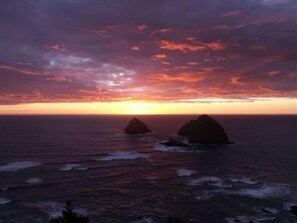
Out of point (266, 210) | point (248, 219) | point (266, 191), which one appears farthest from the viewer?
point (266, 191)

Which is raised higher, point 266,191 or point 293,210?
point 266,191

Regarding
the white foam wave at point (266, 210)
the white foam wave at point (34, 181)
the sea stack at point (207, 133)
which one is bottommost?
the white foam wave at point (266, 210)

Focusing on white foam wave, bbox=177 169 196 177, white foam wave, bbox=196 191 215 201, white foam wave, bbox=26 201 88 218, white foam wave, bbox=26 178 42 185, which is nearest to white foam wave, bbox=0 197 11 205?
white foam wave, bbox=26 201 88 218

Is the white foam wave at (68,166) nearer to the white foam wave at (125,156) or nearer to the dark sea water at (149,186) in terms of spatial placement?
the dark sea water at (149,186)

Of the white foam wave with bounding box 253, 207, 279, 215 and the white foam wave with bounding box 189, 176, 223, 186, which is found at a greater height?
the white foam wave with bounding box 189, 176, 223, 186

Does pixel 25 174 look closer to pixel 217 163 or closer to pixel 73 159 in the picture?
pixel 73 159

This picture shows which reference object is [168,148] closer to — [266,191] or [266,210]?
[266,191]

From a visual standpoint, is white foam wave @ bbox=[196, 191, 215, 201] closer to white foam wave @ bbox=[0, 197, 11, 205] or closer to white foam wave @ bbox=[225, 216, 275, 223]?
white foam wave @ bbox=[225, 216, 275, 223]

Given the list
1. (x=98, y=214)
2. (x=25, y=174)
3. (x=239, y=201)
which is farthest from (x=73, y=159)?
(x=239, y=201)

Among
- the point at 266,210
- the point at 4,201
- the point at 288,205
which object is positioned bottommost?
the point at 266,210

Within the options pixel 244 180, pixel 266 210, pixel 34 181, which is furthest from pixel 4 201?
pixel 244 180

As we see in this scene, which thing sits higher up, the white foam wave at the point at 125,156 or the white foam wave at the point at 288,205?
the white foam wave at the point at 125,156

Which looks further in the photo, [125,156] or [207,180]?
[125,156]

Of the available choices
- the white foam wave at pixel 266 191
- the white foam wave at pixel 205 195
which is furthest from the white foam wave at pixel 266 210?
the white foam wave at pixel 205 195
